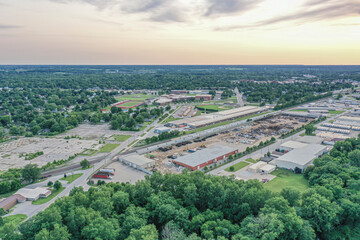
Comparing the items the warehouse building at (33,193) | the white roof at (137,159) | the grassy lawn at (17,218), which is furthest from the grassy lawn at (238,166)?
the grassy lawn at (17,218)

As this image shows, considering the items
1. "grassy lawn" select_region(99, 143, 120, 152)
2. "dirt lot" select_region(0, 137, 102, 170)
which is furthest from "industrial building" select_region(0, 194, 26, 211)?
"grassy lawn" select_region(99, 143, 120, 152)

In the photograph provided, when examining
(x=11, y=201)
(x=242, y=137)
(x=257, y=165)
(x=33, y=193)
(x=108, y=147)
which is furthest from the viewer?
(x=242, y=137)

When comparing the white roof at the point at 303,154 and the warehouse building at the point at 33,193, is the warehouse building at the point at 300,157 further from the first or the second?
the warehouse building at the point at 33,193

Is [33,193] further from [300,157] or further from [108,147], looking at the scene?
[300,157]

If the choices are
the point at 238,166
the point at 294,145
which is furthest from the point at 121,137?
the point at 294,145

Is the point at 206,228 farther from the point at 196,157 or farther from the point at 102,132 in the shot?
the point at 102,132

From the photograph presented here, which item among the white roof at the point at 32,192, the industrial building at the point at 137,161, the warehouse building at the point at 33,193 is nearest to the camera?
the warehouse building at the point at 33,193
